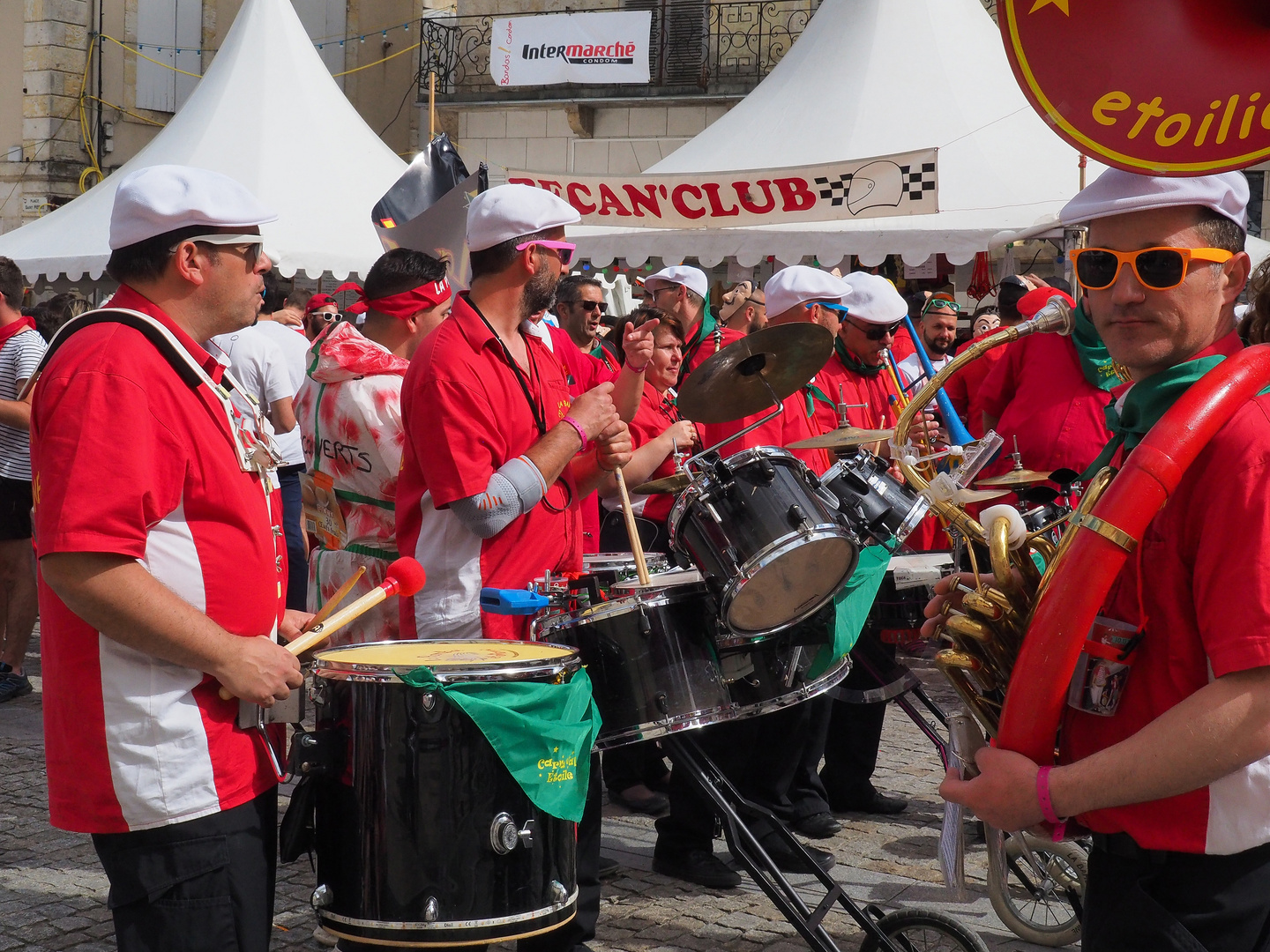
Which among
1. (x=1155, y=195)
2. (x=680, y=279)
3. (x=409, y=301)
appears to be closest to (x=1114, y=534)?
(x=1155, y=195)

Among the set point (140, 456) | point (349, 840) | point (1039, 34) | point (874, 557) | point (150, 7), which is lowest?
point (349, 840)

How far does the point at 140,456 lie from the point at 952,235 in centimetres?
842

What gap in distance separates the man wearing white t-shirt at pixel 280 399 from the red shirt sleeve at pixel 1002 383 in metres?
3.62

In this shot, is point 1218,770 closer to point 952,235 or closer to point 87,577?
point 87,577

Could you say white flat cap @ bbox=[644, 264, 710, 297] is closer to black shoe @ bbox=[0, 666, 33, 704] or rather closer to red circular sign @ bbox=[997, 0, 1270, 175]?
black shoe @ bbox=[0, 666, 33, 704]

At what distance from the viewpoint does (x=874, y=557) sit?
3.61 m

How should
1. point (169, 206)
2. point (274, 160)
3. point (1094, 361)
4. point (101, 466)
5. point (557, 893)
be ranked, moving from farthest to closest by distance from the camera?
point (274, 160) < point (1094, 361) < point (557, 893) < point (169, 206) < point (101, 466)

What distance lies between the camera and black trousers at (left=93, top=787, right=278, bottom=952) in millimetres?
2330

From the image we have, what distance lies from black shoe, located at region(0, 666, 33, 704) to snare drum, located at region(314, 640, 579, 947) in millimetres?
4708

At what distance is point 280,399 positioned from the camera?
280 inches

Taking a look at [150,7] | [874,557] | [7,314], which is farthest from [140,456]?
[150,7]

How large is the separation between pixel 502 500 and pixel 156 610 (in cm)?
108

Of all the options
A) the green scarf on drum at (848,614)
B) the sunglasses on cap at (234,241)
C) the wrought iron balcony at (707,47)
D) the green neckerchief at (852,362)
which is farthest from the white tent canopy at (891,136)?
the sunglasses on cap at (234,241)

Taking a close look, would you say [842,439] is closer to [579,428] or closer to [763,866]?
[579,428]
